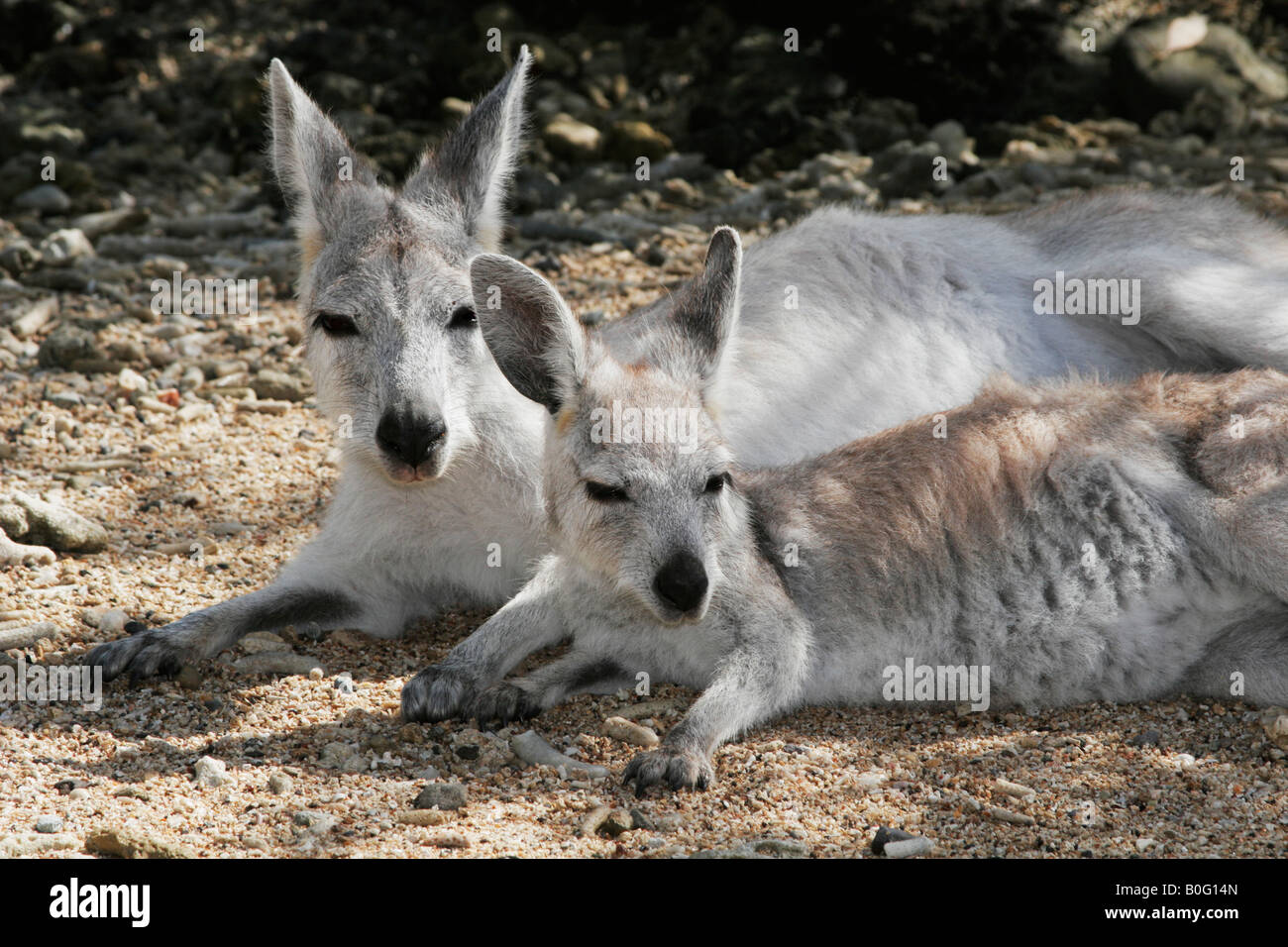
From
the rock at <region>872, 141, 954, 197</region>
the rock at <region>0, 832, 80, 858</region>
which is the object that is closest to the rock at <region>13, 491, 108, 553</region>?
the rock at <region>0, 832, 80, 858</region>

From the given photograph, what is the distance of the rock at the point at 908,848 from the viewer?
3.64 meters

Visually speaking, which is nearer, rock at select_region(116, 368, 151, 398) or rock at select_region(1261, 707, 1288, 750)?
rock at select_region(1261, 707, 1288, 750)

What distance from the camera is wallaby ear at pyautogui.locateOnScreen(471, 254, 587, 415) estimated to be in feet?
14.7

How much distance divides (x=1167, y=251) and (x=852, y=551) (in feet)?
8.27

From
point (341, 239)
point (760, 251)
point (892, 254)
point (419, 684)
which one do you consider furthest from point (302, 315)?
point (892, 254)

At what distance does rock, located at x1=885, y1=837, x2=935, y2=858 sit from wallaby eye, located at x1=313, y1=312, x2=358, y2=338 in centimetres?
259

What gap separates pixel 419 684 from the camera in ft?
14.9

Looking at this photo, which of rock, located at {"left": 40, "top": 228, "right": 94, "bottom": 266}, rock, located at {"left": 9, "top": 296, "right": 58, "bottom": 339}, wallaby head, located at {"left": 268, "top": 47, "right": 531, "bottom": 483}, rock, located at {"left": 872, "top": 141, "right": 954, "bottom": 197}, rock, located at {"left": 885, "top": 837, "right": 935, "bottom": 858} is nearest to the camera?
rock, located at {"left": 885, "top": 837, "right": 935, "bottom": 858}

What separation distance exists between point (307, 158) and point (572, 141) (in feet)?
18.0

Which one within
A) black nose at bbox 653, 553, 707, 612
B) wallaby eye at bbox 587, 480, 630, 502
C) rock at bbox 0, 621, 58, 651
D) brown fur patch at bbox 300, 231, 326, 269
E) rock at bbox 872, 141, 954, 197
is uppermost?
rock at bbox 872, 141, 954, 197

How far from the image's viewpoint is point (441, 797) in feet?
12.9

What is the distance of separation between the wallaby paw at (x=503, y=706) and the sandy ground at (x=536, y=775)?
8 centimetres

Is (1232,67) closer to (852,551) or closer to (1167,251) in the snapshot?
(1167,251)

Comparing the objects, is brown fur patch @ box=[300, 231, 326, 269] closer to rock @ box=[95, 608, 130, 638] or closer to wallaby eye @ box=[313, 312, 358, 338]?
wallaby eye @ box=[313, 312, 358, 338]
